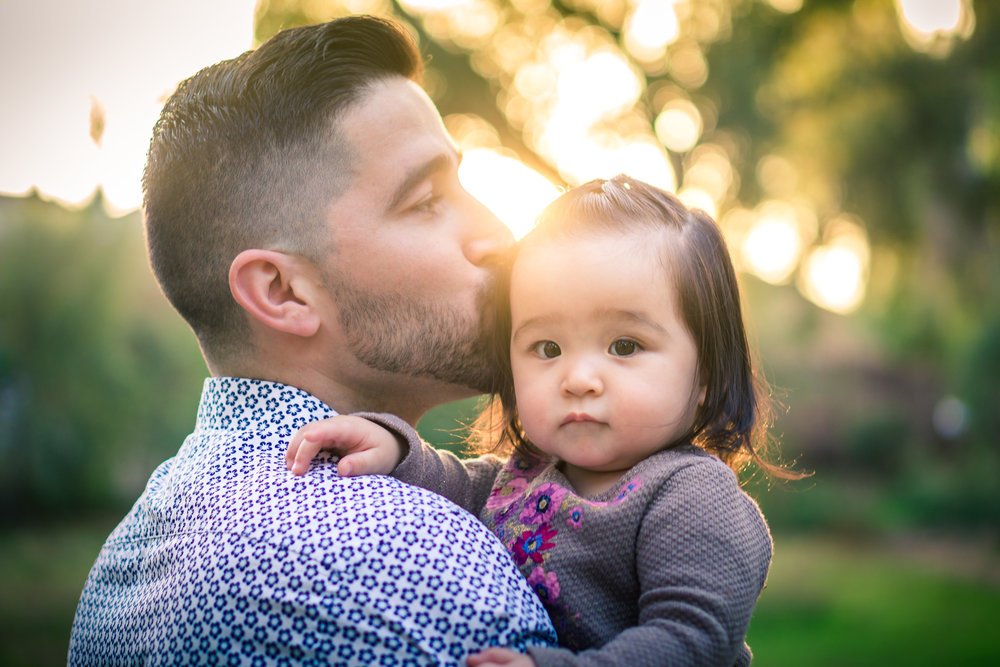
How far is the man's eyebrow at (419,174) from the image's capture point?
2064mm

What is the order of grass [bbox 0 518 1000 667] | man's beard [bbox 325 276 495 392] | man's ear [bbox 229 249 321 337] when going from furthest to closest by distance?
grass [bbox 0 518 1000 667] < man's beard [bbox 325 276 495 392] < man's ear [bbox 229 249 321 337]

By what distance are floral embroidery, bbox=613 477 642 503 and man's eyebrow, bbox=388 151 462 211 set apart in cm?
93

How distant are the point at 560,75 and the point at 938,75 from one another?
17.7 feet

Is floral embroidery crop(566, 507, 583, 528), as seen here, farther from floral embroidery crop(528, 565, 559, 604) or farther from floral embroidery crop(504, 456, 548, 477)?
floral embroidery crop(504, 456, 548, 477)

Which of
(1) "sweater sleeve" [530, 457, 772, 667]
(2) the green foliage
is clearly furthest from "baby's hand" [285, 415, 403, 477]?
(2) the green foliage

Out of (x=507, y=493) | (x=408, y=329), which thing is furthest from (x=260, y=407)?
(x=507, y=493)

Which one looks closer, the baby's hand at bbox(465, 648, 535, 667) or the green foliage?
the baby's hand at bbox(465, 648, 535, 667)

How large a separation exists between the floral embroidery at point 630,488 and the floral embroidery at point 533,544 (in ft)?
0.46

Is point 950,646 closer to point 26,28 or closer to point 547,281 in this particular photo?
point 547,281

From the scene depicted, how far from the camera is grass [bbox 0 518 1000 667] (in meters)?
7.42

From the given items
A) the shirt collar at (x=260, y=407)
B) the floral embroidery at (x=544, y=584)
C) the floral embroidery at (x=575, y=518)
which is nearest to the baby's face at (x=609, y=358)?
the floral embroidery at (x=575, y=518)

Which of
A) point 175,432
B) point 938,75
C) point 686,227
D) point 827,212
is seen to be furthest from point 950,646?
point 686,227

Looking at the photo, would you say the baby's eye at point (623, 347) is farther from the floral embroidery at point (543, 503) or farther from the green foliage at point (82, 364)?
the green foliage at point (82, 364)

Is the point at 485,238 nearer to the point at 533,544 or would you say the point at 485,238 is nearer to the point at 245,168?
the point at 245,168
